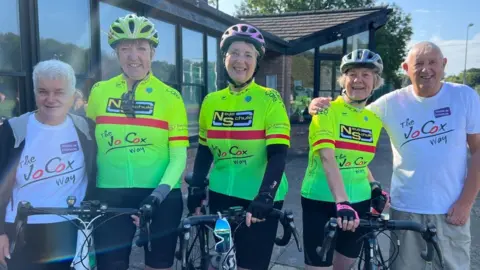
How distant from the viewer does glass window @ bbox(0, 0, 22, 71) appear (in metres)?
4.07

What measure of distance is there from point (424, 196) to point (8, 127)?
283 cm

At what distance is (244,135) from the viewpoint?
2574 millimetres

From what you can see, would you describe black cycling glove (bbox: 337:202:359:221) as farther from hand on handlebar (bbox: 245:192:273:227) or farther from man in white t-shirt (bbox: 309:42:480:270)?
man in white t-shirt (bbox: 309:42:480:270)

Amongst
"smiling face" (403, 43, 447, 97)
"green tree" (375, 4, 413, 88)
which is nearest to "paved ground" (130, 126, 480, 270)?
"smiling face" (403, 43, 447, 97)

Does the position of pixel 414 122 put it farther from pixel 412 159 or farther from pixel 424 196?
pixel 424 196

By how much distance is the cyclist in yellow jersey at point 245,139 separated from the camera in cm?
254

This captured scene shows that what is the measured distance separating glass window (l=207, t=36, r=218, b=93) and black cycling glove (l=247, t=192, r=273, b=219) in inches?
268

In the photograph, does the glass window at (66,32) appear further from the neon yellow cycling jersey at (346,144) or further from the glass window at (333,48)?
the glass window at (333,48)

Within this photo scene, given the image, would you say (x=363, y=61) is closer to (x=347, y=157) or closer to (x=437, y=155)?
(x=347, y=157)

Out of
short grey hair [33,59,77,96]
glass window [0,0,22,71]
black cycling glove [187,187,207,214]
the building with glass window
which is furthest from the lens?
the building with glass window

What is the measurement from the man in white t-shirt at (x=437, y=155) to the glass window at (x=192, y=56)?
541 cm

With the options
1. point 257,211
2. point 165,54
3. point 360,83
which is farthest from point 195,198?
point 165,54

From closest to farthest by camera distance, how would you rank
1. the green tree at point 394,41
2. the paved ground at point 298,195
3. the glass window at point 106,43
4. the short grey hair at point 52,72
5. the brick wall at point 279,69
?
the short grey hair at point 52,72, the paved ground at point 298,195, the glass window at point 106,43, the brick wall at point 279,69, the green tree at point 394,41

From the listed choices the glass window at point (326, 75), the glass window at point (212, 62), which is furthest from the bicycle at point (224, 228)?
the glass window at point (326, 75)
